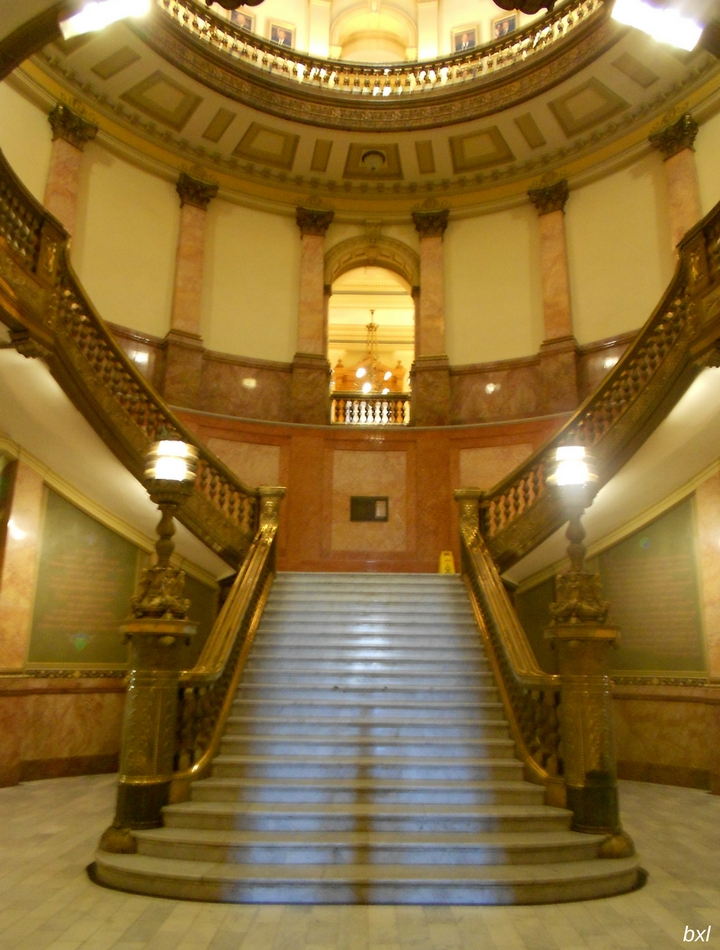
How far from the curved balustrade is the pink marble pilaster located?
26.1ft

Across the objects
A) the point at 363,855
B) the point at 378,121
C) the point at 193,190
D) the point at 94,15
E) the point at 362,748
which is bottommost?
the point at 363,855

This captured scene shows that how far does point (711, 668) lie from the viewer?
761 cm

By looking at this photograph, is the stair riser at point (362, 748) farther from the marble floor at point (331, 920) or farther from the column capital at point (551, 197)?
the column capital at point (551, 197)

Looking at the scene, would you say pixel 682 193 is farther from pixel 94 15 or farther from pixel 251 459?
pixel 94 15

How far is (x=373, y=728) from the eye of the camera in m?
5.81

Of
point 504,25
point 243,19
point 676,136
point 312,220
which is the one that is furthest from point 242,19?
point 676,136

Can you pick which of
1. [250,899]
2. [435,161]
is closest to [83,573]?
[250,899]

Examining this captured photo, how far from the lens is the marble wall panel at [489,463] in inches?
452

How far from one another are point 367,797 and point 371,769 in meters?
0.30

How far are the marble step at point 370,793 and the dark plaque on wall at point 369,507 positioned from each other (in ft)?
23.1

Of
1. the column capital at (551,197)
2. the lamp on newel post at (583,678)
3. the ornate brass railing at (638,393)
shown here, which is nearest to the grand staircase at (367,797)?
the lamp on newel post at (583,678)

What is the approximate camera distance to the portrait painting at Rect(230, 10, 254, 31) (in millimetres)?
13285

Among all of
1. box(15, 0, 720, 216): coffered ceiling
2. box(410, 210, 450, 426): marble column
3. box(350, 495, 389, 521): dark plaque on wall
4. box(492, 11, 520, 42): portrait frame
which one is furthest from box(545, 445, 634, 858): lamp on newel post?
box(492, 11, 520, 42): portrait frame

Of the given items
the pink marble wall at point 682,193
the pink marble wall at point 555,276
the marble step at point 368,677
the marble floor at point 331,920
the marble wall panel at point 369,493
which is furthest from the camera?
the pink marble wall at point 555,276
